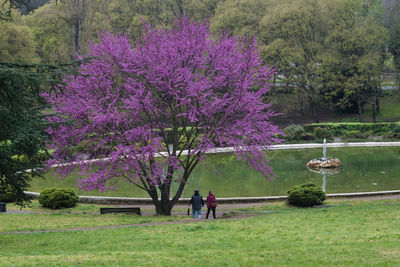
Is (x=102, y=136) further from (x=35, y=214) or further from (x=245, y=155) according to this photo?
(x=245, y=155)

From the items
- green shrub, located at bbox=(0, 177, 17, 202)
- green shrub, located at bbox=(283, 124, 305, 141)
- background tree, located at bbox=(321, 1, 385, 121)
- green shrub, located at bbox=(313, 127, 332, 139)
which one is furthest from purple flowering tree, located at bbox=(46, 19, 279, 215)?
background tree, located at bbox=(321, 1, 385, 121)

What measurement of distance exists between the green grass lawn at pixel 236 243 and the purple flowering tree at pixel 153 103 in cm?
315

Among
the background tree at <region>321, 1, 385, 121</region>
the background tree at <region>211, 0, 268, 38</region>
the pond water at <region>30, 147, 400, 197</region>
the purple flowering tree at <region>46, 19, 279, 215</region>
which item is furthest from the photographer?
the background tree at <region>211, 0, 268, 38</region>

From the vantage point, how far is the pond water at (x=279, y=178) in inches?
949

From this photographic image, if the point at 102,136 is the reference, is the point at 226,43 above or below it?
above

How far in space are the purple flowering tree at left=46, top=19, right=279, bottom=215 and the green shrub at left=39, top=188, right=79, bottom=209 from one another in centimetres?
235

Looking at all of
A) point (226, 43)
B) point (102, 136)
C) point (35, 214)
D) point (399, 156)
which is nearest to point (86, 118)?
point (102, 136)

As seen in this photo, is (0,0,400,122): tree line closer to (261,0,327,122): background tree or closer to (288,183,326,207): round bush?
(261,0,327,122): background tree

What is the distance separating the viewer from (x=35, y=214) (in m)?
19.1

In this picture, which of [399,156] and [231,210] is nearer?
[231,210]

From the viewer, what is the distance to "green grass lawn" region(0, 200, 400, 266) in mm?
9547

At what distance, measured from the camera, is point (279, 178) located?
27.3 m

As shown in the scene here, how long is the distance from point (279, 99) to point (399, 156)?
2305 cm

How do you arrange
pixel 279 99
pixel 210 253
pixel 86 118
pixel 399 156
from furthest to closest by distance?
pixel 279 99
pixel 399 156
pixel 86 118
pixel 210 253
